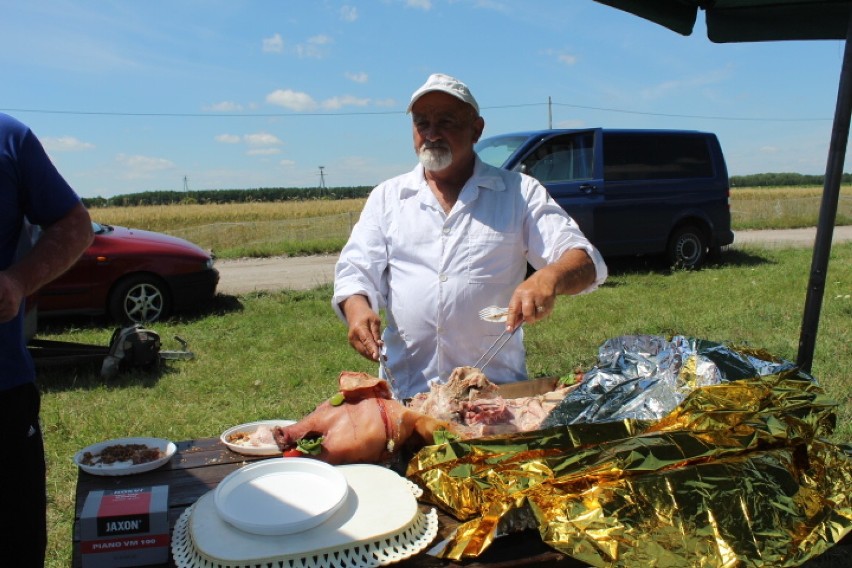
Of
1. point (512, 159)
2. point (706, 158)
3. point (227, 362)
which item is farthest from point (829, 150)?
point (706, 158)

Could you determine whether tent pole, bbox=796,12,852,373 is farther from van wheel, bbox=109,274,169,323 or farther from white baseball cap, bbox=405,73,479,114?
van wheel, bbox=109,274,169,323

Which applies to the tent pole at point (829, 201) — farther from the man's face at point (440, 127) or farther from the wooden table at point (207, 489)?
the wooden table at point (207, 489)

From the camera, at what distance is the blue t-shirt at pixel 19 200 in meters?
2.23

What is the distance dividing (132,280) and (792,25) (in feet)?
24.2

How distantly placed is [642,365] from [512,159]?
7.48 meters

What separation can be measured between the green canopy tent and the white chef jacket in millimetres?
867

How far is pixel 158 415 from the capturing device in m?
5.18

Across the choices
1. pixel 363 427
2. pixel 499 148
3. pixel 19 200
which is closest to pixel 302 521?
pixel 363 427

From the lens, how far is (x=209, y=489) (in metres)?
1.99

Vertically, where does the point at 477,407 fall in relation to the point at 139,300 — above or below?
above

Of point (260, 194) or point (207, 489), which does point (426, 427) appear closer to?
point (207, 489)

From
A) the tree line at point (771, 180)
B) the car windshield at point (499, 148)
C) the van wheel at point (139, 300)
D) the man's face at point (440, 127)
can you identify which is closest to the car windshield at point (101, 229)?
the van wheel at point (139, 300)

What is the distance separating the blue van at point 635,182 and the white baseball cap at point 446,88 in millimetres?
7154

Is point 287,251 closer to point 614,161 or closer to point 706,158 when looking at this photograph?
point 614,161
